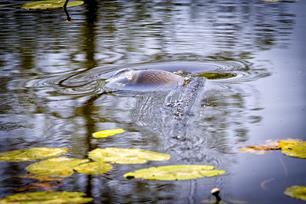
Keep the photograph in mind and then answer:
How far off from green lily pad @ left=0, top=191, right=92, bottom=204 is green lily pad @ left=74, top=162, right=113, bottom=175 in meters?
0.15

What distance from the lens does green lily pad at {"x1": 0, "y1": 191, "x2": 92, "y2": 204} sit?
4.84 ft

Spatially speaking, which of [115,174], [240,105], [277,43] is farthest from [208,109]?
[277,43]

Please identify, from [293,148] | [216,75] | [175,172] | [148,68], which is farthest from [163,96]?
[175,172]

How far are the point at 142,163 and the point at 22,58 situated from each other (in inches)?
73.5

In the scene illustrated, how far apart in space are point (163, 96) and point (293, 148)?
886mm

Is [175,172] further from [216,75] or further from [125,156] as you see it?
[216,75]

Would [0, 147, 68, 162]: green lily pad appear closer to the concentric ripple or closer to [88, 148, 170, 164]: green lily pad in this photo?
[88, 148, 170, 164]: green lily pad

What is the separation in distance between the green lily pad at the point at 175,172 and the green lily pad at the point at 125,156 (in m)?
0.10

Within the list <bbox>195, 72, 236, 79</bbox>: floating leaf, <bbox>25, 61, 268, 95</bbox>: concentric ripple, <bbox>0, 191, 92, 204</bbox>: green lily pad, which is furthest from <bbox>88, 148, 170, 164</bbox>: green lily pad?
<bbox>195, 72, 236, 79</bbox>: floating leaf

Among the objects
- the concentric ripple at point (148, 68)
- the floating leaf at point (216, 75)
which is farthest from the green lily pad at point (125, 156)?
the floating leaf at point (216, 75)

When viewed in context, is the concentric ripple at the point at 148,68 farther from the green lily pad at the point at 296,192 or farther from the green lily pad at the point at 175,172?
the green lily pad at the point at 296,192

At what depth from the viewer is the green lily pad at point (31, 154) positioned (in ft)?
6.01

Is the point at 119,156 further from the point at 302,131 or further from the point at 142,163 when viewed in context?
the point at 302,131

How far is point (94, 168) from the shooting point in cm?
169
